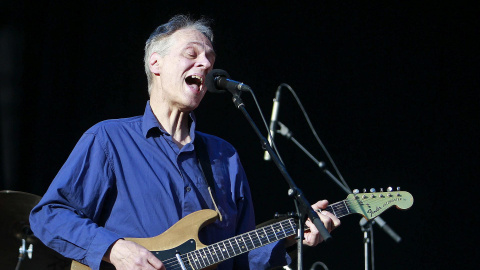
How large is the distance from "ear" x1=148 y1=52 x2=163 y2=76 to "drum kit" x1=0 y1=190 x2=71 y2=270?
3.83ft

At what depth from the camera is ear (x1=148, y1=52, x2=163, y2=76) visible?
3051mm

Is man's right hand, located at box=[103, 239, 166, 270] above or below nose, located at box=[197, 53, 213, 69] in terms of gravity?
below

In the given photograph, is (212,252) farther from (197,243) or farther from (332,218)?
(332,218)

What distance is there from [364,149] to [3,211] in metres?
3.02

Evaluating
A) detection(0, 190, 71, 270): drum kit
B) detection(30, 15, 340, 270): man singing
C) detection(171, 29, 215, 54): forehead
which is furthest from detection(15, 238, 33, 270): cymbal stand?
detection(171, 29, 215, 54): forehead

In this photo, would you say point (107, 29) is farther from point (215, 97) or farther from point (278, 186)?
point (278, 186)

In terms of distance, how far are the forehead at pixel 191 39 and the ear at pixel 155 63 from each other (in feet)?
0.43

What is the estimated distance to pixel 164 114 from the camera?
9.73 feet

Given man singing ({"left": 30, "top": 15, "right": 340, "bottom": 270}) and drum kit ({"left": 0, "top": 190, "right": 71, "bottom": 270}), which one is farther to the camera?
drum kit ({"left": 0, "top": 190, "right": 71, "bottom": 270})

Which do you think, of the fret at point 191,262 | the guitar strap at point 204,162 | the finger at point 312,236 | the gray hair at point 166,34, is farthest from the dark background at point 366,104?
the fret at point 191,262

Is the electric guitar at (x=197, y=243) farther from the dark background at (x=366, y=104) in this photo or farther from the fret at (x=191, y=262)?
the dark background at (x=366, y=104)

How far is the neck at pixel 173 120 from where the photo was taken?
295 centimetres

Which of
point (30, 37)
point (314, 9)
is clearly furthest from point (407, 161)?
point (30, 37)

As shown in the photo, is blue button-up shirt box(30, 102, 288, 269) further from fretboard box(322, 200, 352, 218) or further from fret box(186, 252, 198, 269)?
fretboard box(322, 200, 352, 218)
